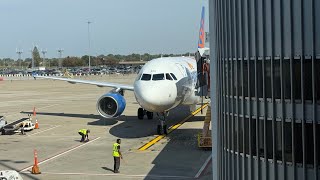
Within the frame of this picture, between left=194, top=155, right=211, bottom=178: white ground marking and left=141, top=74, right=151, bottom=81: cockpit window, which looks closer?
left=194, top=155, right=211, bottom=178: white ground marking

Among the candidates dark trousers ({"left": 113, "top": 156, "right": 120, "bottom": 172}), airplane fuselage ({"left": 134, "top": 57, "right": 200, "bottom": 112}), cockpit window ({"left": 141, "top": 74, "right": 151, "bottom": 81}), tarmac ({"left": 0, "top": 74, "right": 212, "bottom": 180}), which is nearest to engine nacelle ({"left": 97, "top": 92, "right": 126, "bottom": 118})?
tarmac ({"left": 0, "top": 74, "right": 212, "bottom": 180})

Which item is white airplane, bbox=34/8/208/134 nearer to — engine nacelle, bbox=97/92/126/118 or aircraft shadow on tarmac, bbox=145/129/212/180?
engine nacelle, bbox=97/92/126/118

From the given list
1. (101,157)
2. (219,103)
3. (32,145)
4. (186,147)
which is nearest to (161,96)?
(186,147)

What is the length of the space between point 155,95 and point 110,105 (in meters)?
6.96

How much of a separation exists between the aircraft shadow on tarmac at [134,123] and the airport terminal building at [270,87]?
17.2 m

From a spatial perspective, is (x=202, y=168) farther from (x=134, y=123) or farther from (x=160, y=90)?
(x=134, y=123)

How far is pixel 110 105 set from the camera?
101ft

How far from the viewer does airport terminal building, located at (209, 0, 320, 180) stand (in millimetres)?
8930

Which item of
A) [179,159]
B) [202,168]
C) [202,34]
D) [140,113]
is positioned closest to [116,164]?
[179,159]

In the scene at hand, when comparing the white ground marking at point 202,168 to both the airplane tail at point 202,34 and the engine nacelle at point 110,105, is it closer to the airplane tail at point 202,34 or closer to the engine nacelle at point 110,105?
the engine nacelle at point 110,105

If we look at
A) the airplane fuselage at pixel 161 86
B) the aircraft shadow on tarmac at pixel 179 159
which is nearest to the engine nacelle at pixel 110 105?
the airplane fuselage at pixel 161 86

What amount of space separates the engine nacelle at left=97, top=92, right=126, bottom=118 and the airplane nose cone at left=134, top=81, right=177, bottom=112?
201 inches

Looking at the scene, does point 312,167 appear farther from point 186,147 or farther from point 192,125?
point 192,125

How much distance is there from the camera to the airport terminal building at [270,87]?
8.93 metres
